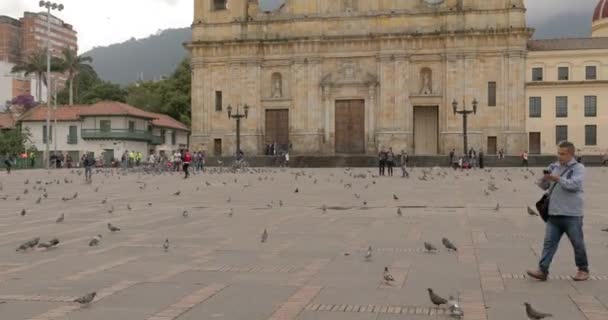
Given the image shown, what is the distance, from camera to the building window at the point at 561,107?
178ft

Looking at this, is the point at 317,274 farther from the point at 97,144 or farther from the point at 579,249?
the point at 97,144

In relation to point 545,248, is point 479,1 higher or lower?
higher

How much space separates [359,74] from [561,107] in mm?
15035

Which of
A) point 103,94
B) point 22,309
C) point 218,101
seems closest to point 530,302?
point 22,309

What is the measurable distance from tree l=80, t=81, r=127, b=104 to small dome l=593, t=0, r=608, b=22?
59.0 m

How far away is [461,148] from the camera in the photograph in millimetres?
52969

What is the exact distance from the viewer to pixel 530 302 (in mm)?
6730

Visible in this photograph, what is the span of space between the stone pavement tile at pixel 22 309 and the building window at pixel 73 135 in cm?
6378

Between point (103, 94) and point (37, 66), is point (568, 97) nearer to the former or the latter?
point (37, 66)

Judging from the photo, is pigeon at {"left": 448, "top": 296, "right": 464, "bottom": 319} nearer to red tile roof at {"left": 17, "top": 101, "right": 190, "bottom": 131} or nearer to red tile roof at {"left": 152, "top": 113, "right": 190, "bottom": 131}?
red tile roof at {"left": 17, "top": 101, "right": 190, "bottom": 131}

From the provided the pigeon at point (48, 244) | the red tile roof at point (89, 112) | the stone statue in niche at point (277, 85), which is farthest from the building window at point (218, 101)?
the pigeon at point (48, 244)

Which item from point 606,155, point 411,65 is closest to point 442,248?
point 606,155

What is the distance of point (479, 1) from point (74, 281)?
1958 inches

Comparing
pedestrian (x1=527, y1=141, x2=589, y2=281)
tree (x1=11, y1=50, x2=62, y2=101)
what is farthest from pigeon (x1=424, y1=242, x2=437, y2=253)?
tree (x1=11, y1=50, x2=62, y2=101)
